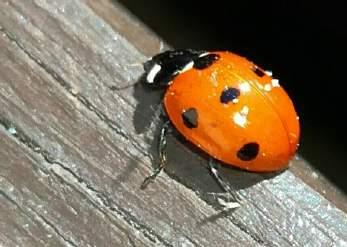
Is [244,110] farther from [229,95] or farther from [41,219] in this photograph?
[41,219]

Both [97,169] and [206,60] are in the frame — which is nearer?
[97,169]

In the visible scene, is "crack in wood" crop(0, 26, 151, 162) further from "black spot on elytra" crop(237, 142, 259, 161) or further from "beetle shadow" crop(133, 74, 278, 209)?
"black spot on elytra" crop(237, 142, 259, 161)

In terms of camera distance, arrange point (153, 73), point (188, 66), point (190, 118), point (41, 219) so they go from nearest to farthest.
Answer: point (41, 219)
point (153, 73)
point (190, 118)
point (188, 66)

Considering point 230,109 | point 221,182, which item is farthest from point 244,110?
point 221,182

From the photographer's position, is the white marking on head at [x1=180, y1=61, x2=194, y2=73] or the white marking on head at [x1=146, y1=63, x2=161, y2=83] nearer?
the white marking on head at [x1=146, y1=63, x2=161, y2=83]

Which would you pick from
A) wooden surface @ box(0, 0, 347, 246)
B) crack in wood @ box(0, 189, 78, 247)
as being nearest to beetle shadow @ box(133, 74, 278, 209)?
wooden surface @ box(0, 0, 347, 246)

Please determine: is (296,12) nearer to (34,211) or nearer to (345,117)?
(345,117)

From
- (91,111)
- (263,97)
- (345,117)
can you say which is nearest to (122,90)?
(91,111)

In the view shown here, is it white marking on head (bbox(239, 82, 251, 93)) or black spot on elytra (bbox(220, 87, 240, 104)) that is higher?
white marking on head (bbox(239, 82, 251, 93))
